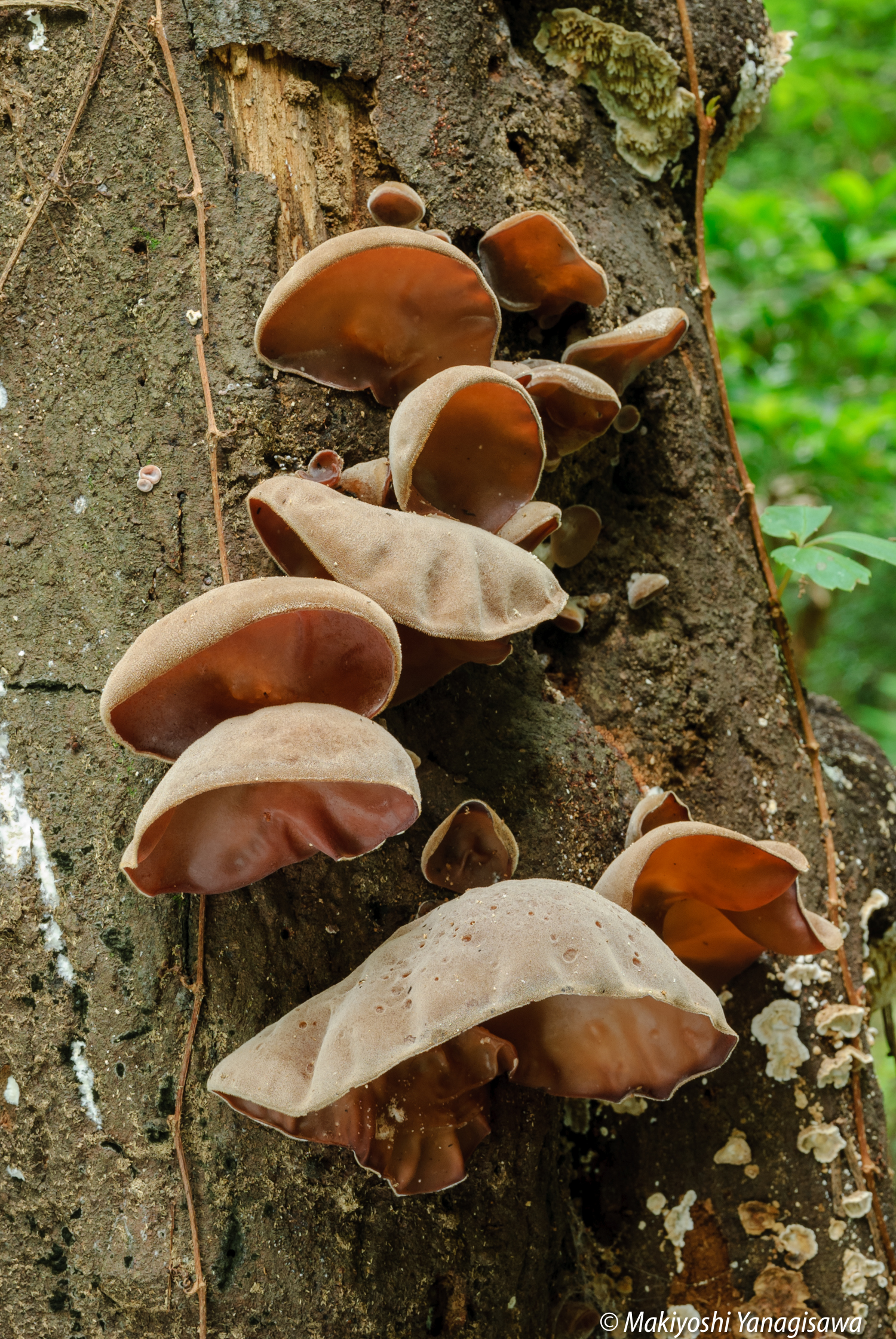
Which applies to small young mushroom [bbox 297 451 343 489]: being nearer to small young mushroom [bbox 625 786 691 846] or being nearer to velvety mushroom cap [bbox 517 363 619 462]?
velvety mushroom cap [bbox 517 363 619 462]

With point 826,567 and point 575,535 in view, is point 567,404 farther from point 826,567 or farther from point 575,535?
point 826,567

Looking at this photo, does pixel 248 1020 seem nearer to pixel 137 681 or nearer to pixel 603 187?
pixel 137 681

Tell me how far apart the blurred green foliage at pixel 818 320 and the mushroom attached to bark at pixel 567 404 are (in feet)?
8.80

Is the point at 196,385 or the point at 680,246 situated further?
the point at 680,246

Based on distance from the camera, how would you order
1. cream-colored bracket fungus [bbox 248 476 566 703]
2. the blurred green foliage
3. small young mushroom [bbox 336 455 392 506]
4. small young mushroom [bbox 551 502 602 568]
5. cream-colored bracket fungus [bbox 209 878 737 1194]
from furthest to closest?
the blurred green foliage
small young mushroom [bbox 551 502 602 568]
small young mushroom [bbox 336 455 392 506]
cream-colored bracket fungus [bbox 248 476 566 703]
cream-colored bracket fungus [bbox 209 878 737 1194]

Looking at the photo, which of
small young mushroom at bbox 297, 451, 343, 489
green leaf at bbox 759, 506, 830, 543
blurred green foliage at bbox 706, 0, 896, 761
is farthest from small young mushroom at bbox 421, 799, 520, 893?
blurred green foliage at bbox 706, 0, 896, 761

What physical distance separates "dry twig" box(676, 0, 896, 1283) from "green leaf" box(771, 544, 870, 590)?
0.13m

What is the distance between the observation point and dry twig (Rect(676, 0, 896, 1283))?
6.27ft

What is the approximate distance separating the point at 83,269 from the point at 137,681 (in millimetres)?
1025

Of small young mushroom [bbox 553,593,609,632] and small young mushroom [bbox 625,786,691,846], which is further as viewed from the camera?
small young mushroom [bbox 553,593,609,632]

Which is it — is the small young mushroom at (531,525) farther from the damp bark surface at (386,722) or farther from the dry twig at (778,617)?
the dry twig at (778,617)

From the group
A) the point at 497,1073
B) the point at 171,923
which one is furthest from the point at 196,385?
the point at 497,1073

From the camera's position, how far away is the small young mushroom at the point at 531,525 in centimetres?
168

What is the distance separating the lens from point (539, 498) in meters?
2.10
